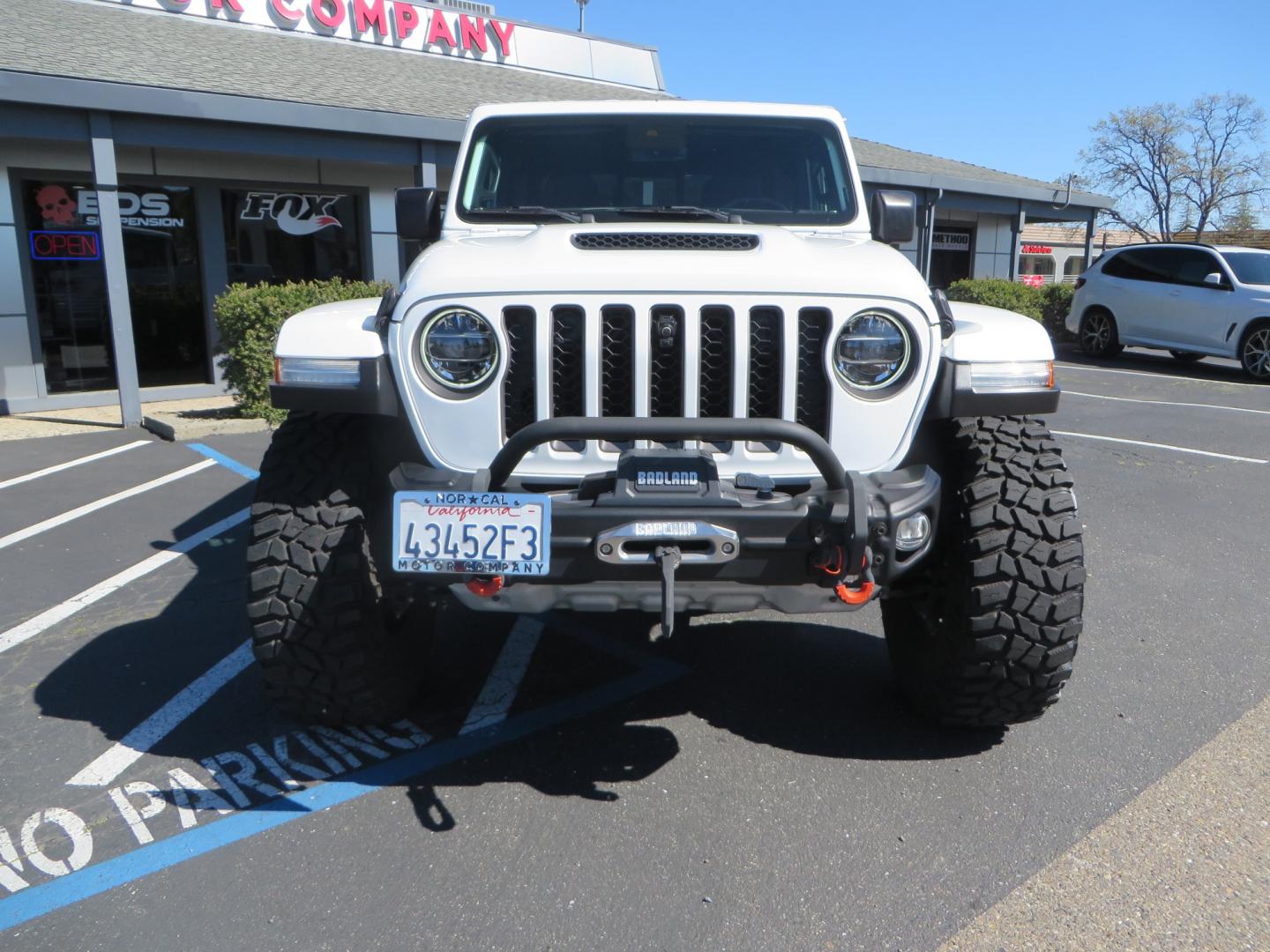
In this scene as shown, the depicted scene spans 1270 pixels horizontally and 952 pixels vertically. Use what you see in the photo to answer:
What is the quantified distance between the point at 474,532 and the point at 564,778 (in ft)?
3.13

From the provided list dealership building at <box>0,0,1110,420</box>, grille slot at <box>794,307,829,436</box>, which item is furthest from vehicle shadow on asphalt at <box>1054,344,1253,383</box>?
grille slot at <box>794,307,829,436</box>

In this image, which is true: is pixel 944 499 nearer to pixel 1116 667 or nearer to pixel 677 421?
pixel 677 421

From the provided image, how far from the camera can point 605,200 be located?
382 centimetres

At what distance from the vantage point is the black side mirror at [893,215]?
3717mm

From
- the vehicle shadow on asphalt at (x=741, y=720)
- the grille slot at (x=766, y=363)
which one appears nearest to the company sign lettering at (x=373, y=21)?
the vehicle shadow on asphalt at (x=741, y=720)

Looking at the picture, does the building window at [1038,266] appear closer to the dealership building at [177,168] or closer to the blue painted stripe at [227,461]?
the dealership building at [177,168]

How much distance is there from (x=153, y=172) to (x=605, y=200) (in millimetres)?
9134

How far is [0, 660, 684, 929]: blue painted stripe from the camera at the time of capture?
241 cm

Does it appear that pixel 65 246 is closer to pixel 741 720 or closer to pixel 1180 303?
pixel 741 720

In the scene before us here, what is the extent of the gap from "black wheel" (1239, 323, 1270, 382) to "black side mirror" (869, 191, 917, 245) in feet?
38.5

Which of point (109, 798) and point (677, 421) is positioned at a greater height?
point (677, 421)

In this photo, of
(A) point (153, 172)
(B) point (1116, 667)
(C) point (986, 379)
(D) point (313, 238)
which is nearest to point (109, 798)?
(C) point (986, 379)

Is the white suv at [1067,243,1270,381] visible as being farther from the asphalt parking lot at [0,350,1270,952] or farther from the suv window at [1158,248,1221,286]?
the asphalt parking lot at [0,350,1270,952]

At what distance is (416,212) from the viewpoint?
374 centimetres
